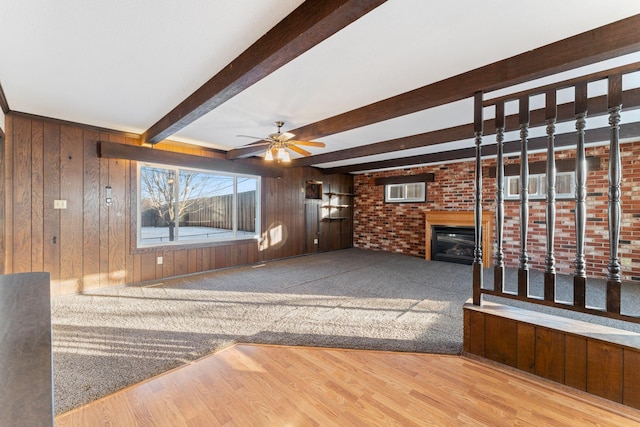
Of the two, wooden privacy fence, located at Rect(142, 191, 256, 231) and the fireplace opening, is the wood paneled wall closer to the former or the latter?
wooden privacy fence, located at Rect(142, 191, 256, 231)

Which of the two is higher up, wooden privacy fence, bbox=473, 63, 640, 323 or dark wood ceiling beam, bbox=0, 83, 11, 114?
dark wood ceiling beam, bbox=0, 83, 11, 114

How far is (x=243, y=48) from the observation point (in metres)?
1.93

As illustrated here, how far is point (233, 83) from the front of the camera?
2096mm

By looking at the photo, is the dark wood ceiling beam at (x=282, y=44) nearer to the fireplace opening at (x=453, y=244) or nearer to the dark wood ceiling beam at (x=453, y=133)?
the dark wood ceiling beam at (x=453, y=133)

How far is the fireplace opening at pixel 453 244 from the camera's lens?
5.83 meters

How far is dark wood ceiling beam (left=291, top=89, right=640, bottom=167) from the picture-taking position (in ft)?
7.72

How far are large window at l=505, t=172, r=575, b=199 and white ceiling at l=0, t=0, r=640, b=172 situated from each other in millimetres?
3021

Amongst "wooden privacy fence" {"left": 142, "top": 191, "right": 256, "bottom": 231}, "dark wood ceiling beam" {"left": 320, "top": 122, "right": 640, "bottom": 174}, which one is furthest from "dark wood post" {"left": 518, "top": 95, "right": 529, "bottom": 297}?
"wooden privacy fence" {"left": 142, "top": 191, "right": 256, "bottom": 231}

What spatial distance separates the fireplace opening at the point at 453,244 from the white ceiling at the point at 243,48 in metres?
3.42

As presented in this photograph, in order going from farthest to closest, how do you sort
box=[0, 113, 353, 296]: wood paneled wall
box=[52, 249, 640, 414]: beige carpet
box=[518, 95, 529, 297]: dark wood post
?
1. box=[0, 113, 353, 296]: wood paneled wall
2. box=[52, 249, 640, 414]: beige carpet
3. box=[518, 95, 529, 297]: dark wood post

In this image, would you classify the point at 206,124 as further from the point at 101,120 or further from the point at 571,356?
the point at 571,356

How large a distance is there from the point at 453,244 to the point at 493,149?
2.32 meters

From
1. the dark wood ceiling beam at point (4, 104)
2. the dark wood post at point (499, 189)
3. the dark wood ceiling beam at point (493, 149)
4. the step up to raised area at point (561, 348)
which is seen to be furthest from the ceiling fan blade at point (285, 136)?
the dark wood ceiling beam at point (493, 149)

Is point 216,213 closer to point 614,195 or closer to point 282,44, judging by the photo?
point 282,44
